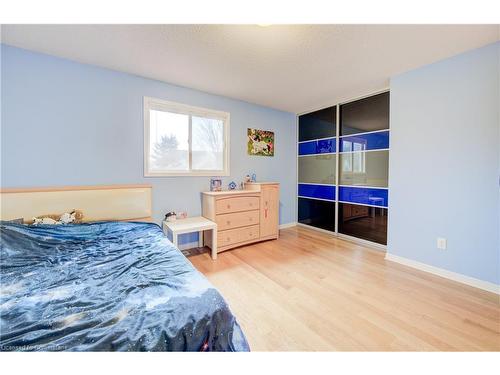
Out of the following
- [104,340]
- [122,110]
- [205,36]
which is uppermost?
[205,36]

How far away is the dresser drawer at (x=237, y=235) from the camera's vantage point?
2.83 metres

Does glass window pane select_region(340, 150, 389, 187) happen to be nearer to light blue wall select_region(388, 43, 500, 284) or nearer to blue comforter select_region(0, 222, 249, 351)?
light blue wall select_region(388, 43, 500, 284)

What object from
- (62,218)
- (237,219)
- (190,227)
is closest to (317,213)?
(237,219)

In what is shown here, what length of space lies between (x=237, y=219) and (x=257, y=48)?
2083 millimetres

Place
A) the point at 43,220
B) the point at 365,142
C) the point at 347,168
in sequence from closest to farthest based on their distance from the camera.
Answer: the point at 43,220, the point at 365,142, the point at 347,168

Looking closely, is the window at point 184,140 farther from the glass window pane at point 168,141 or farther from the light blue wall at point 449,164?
the light blue wall at point 449,164

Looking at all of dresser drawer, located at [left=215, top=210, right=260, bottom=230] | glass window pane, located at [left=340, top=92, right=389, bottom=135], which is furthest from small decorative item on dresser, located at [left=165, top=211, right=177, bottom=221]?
glass window pane, located at [left=340, top=92, right=389, bottom=135]

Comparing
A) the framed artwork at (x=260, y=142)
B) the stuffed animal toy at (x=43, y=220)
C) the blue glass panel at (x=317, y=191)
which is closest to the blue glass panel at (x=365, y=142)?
the blue glass panel at (x=317, y=191)

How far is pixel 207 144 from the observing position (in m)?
3.16

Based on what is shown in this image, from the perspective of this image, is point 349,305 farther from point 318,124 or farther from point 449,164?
point 318,124
